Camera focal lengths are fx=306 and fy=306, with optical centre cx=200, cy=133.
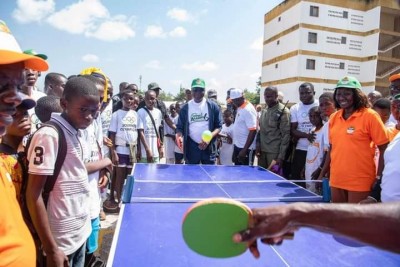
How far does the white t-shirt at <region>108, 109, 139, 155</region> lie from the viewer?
5.70m

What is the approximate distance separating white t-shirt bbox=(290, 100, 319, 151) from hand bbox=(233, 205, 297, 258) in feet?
14.9

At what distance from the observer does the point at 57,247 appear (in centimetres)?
191

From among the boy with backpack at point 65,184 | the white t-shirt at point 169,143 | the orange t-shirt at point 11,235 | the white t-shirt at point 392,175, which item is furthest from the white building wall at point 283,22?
the orange t-shirt at point 11,235

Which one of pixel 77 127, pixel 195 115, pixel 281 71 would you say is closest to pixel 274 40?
pixel 281 71

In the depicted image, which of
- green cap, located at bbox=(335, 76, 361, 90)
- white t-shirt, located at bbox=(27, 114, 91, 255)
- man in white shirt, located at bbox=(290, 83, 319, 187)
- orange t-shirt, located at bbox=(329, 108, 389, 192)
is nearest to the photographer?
white t-shirt, located at bbox=(27, 114, 91, 255)

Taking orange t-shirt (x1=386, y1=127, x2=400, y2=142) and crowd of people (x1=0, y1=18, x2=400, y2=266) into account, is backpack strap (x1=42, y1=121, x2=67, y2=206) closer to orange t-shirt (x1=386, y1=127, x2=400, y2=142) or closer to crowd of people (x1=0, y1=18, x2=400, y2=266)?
crowd of people (x1=0, y1=18, x2=400, y2=266)

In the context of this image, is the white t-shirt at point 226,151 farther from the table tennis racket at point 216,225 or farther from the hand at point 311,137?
the table tennis racket at point 216,225

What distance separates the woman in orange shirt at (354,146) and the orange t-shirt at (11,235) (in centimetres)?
336

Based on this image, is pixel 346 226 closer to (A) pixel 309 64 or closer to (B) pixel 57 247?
(B) pixel 57 247

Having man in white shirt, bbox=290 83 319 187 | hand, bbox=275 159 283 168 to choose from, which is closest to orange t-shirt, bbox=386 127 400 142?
man in white shirt, bbox=290 83 319 187

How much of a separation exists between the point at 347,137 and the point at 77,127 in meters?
3.02

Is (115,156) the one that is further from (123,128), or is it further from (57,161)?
(57,161)

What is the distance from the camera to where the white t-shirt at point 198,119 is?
5.86 meters

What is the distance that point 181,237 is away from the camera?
101 inches
